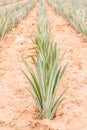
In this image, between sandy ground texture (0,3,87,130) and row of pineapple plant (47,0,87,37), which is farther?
row of pineapple plant (47,0,87,37)

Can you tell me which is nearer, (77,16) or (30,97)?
(30,97)

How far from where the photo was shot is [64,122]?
2244 mm

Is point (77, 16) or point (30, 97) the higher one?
point (30, 97)

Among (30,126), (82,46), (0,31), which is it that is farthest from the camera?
(0,31)

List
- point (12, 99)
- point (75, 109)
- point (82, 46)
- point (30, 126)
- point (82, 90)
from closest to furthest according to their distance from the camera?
point (30, 126) < point (75, 109) < point (12, 99) < point (82, 90) < point (82, 46)

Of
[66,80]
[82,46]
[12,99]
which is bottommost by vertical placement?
[82,46]

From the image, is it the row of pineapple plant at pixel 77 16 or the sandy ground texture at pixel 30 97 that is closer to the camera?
the sandy ground texture at pixel 30 97

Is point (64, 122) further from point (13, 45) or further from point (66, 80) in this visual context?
point (13, 45)

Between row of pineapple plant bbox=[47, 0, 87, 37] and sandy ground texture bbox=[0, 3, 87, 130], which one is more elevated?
sandy ground texture bbox=[0, 3, 87, 130]

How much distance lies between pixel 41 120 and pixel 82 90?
720 mm

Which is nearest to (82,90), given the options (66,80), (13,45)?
(66,80)

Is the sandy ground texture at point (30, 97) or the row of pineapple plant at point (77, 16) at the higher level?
the sandy ground texture at point (30, 97)

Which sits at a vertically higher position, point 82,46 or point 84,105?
point 84,105

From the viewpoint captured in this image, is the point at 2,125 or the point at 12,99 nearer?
the point at 2,125
